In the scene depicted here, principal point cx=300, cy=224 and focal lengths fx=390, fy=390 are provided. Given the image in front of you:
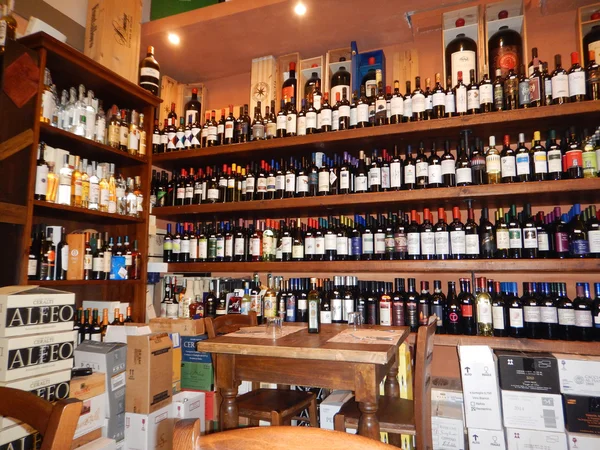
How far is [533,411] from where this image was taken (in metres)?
1.89

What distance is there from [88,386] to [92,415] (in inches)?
5.7

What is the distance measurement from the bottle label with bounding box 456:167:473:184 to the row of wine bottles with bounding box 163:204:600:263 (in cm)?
17

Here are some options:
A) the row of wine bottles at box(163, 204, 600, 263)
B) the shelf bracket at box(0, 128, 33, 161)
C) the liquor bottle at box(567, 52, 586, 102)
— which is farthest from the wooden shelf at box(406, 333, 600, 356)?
the shelf bracket at box(0, 128, 33, 161)

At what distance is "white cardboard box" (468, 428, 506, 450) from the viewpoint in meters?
1.92

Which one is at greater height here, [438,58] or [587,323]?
[438,58]

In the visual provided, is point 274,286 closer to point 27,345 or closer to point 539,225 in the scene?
point 27,345

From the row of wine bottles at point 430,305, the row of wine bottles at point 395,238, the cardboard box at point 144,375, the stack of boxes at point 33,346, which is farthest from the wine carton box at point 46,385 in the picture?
the row of wine bottles at point 395,238

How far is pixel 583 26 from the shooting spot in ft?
7.86

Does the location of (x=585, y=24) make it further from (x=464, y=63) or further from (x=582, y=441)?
(x=582, y=441)

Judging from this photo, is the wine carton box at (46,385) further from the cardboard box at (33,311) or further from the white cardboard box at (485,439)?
the white cardboard box at (485,439)

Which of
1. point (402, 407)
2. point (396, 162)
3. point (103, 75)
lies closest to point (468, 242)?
point (396, 162)

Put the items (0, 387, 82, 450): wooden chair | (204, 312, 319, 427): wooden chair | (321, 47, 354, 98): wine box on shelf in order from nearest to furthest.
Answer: (0, 387, 82, 450): wooden chair, (204, 312, 319, 427): wooden chair, (321, 47, 354, 98): wine box on shelf

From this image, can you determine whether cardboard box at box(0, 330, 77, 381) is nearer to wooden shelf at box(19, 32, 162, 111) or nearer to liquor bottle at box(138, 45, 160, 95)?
wooden shelf at box(19, 32, 162, 111)

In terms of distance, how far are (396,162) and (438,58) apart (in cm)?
100
